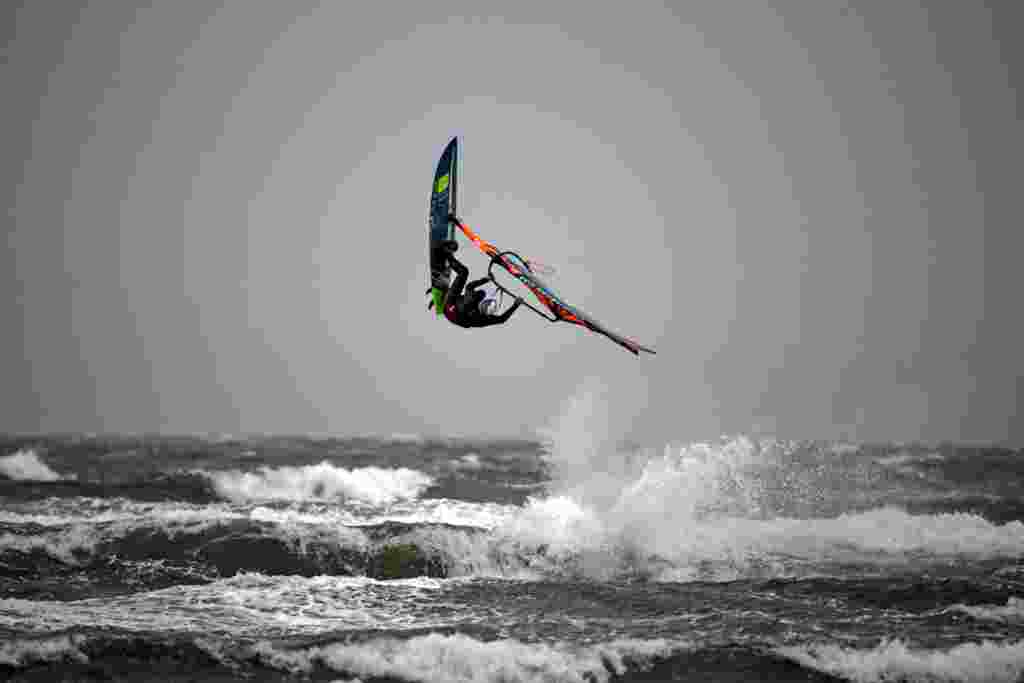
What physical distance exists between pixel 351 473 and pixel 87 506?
8.95m

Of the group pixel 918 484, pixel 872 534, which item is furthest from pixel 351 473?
pixel 918 484

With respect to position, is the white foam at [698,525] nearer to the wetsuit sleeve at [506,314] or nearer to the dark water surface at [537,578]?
the dark water surface at [537,578]

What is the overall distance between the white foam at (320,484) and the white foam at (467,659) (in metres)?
11.9

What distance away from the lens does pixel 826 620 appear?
9.98 meters

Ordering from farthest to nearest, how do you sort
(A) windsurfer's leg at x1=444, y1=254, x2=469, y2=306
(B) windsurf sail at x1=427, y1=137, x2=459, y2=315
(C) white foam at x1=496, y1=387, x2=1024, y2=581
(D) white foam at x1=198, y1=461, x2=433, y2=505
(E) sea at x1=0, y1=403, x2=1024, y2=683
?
(D) white foam at x1=198, y1=461, x2=433, y2=505
(C) white foam at x1=496, y1=387, x2=1024, y2=581
(B) windsurf sail at x1=427, y1=137, x2=459, y2=315
(A) windsurfer's leg at x1=444, y1=254, x2=469, y2=306
(E) sea at x1=0, y1=403, x2=1024, y2=683

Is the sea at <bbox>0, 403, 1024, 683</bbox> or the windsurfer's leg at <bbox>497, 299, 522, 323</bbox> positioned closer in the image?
the sea at <bbox>0, 403, 1024, 683</bbox>

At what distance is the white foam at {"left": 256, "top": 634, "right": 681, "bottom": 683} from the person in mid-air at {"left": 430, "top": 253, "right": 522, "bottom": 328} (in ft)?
13.3

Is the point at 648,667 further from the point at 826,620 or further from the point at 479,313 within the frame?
the point at 479,313

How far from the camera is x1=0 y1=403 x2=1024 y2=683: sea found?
8492 millimetres

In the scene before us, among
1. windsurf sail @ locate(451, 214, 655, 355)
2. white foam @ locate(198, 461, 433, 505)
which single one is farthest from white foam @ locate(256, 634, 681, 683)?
white foam @ locate(198, 461, 433, 505)

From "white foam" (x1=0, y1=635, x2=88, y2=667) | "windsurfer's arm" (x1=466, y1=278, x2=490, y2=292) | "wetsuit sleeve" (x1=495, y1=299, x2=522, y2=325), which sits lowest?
"white foam" (x1=0, y1=635, x2=88, y2=667)

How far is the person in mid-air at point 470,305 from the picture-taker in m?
10.5

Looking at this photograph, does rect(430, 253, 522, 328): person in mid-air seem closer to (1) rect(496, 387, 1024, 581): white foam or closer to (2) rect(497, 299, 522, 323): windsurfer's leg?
(2) rect(497, 299, 522, 323): windsurfer's leg

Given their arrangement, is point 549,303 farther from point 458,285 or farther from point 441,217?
point 441,217
